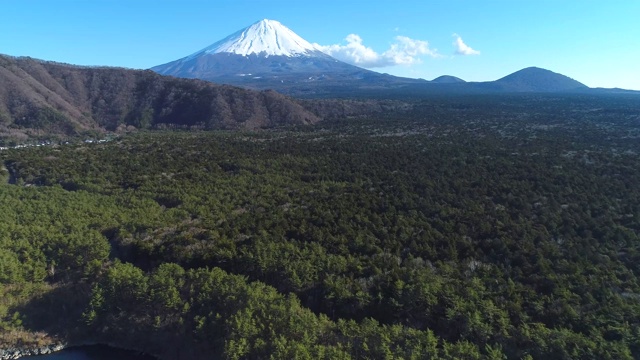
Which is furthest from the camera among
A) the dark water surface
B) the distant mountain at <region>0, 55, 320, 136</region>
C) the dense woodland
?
the distant mountain at <region>0, 55, 320, 136</region>

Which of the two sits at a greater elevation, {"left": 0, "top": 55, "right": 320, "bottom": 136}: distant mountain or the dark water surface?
{"left": 0, "top": 55, "right": 320, "bottom": 136}: distant mountain

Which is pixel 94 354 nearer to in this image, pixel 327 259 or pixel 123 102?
pixel 327 259

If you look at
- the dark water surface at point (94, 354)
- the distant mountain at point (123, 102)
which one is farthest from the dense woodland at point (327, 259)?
the distant mountain at point (123, 102)

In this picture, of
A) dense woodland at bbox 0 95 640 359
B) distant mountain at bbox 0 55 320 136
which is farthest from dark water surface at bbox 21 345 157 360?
distant mountain at bbox 0 55 320 136

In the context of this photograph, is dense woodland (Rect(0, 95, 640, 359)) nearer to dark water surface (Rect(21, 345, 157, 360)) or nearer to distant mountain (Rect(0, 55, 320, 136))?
dark water surface (Rect(21, 345, 157, 360))

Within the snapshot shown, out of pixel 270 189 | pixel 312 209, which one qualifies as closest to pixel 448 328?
pixel 312 209

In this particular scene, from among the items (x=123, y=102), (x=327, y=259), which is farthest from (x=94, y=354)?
(x=123, y=102)

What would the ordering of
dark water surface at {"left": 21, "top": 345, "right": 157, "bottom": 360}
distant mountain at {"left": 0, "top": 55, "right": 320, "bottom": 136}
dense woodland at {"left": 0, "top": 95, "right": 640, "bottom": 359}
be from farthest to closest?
distant mountain at {"left": 0, "top": 55, "right": 320, "bottom": 136}, dark water surface at {"left": 21, "top": 345, "right": 157, "bottom": 360}, dense woodland at {"left": 0, "top": 95, "right": 640, "bottom": 359}
